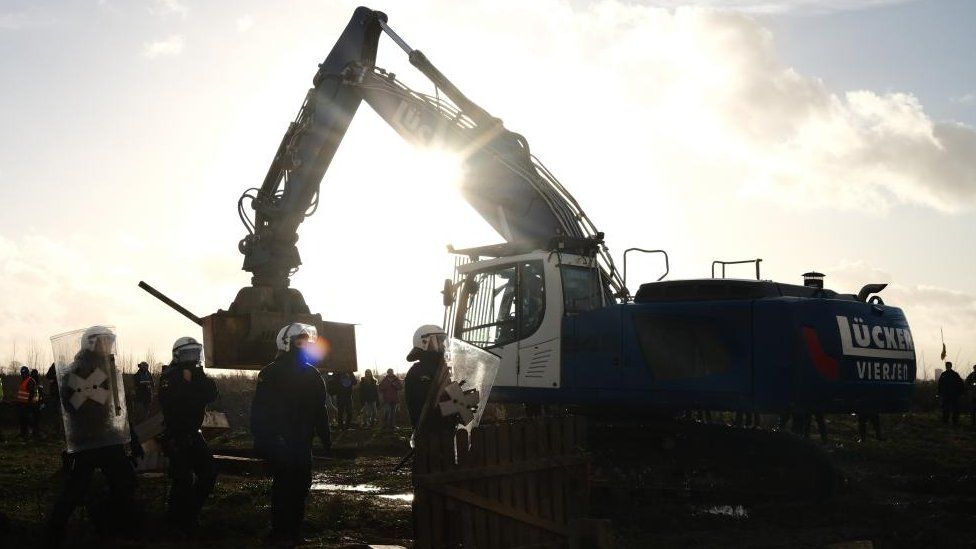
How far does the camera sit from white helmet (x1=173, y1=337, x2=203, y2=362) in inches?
384

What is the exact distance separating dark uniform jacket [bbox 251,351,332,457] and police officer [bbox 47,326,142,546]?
50.6 inches

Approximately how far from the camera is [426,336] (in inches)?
417

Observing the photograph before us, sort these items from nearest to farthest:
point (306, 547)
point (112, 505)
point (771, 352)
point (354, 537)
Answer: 1. point (306, 547)
2. point (112, 505)
3. point (354, 537)
4. point (771, 352)

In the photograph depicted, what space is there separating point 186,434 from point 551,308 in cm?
495

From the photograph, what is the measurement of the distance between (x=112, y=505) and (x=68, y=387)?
1.19 metres

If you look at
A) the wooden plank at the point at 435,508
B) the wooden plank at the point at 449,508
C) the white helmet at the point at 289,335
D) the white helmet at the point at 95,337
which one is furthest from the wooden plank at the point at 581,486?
the white helmet at the point at 95,337

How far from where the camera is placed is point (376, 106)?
16.3 meters

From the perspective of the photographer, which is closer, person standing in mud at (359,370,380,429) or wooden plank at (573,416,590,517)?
wooden plank at (573,416,590,517)

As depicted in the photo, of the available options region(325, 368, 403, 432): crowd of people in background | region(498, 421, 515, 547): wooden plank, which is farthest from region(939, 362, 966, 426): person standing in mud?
region(498, 421, 515, 547): wooden plank

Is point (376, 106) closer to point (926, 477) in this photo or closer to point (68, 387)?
point (68, 387)

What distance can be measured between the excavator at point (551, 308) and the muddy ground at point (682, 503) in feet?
2.32

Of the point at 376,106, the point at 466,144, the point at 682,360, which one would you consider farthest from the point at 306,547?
the point at 376,106

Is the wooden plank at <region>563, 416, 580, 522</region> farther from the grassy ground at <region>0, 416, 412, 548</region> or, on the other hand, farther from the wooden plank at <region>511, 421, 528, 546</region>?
the grassy ground at <region>0, 416, 412, 548</region>

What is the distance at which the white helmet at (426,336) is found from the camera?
34.8ft
